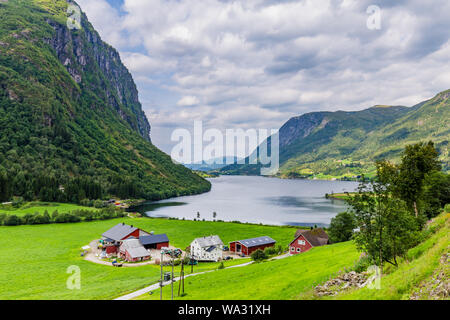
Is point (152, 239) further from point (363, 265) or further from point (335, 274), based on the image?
point (363, 265)

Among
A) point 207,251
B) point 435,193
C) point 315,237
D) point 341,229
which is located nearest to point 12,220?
point 207,251

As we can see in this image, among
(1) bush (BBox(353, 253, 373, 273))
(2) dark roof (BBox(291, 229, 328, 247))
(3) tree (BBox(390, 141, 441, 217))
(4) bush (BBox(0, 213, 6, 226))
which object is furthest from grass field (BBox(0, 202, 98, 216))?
(1) bush (BBox(353, 253, 373, 273))

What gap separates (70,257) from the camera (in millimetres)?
71000

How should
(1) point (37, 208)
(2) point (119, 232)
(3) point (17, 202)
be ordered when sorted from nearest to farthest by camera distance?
A: (2) point (119, 232) → (1) point (37, 208) → (3) point (17, 202)

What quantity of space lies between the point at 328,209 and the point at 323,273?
441ft

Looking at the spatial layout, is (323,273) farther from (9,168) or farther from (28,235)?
(9,168)

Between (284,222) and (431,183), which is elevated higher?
(431,183)

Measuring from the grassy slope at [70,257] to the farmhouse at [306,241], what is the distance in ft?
51.5

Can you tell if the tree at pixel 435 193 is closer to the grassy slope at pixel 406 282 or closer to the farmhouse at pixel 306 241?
the farmhouse at pixel 306 241

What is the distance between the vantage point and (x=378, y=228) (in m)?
22.9

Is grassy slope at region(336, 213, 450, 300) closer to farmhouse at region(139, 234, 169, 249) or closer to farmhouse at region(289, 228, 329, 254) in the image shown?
farmhouse at region(289, 228, 329, 254)

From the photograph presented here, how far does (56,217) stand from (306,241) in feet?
314

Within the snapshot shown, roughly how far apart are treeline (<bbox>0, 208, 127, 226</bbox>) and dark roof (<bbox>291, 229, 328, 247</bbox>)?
90844mm
